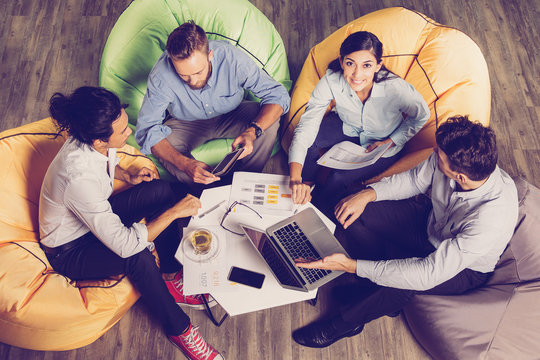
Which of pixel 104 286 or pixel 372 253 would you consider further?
pixel 372 253

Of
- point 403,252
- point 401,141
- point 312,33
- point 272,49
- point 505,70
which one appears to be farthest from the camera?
point 312,33

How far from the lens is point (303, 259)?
67.4 inches

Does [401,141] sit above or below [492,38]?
below

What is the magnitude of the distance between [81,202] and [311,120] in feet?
4.40

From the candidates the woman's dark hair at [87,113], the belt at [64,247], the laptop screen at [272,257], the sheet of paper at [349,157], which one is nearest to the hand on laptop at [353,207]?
the sheet of paper at [349,157]

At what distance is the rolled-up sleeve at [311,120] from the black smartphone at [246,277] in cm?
74

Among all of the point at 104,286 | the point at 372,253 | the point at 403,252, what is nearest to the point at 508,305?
the point at 403,252

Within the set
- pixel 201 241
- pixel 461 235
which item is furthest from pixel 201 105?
pixel 461 235

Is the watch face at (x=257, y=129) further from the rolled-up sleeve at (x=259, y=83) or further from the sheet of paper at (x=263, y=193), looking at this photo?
the sheet of paper at (x=263, y=193)

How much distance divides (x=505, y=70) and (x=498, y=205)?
220cm

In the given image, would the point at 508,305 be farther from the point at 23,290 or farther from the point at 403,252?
the point at 23,290

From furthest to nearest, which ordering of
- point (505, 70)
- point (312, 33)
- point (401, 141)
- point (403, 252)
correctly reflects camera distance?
point (312, 33) → point (505, 70) → point (401, 141) → point (403, 252)

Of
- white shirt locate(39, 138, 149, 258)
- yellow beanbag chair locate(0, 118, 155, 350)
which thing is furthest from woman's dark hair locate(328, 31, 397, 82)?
yellow beanbag chair locate(0, 118, 155, 350)

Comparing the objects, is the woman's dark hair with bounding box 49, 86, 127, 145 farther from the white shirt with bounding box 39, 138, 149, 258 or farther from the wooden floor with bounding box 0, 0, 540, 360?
the wooden floor with bounding box 0, 0, 540, 360
